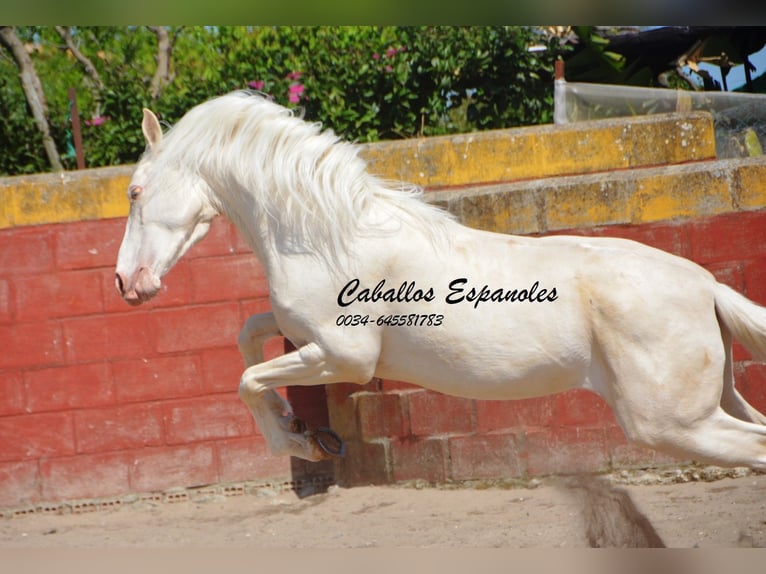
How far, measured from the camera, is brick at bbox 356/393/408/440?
5230 millimetres

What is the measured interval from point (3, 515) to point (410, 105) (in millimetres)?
3529

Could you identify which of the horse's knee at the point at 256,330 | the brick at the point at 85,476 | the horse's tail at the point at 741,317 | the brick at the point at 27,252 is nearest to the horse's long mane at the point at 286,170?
the horse's knee at the point at 256,330

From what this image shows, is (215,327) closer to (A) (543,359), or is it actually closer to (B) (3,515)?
(B) (3,515)

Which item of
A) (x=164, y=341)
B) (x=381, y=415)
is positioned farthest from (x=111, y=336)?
(x=381, y=415)

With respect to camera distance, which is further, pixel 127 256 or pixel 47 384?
pixel 47 384

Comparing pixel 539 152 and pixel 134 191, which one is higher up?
pixel 539 152

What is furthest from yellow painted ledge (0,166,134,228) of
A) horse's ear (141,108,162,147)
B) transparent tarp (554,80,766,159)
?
transparent tarp (554,80,766,159)

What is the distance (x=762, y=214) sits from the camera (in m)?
4.98

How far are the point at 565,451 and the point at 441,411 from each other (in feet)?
2.16

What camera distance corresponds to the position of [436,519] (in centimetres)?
490

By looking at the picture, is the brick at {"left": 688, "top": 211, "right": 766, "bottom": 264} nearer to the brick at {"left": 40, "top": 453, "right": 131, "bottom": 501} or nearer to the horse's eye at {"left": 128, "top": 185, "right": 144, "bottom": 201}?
the horse's eye at {"left": 128, "top": 185, "right": 144, "bottom": 201}

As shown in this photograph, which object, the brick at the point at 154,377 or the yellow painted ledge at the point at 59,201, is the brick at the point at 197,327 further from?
the yellow painted ledge at the point at 59,201

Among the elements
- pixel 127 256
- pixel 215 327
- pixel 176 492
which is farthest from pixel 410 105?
pixel 127 256

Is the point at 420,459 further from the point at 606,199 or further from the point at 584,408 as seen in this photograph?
the point at 606,199
